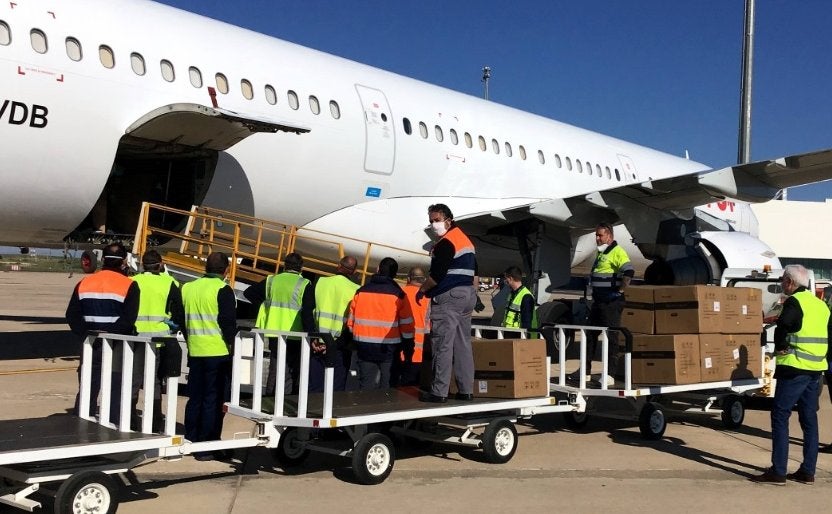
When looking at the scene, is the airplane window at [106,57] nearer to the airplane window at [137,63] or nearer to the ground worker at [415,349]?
the airplane window at [137,63]

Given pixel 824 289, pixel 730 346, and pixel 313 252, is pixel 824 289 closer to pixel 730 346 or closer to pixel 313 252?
pixel 730 346

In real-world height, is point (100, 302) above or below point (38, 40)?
below

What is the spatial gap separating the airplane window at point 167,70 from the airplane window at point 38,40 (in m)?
1.42

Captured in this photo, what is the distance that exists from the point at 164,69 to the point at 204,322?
13.9ft

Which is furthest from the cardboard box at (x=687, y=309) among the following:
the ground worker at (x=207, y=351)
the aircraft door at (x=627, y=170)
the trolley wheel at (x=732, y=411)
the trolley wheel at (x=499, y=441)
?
the aircraft door at (x=627, y=170)

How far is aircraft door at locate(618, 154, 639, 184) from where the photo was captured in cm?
1891

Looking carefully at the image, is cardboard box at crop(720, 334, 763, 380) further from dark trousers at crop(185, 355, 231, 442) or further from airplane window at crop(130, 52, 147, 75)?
airplane window at crop(130, 52, 147, 75)

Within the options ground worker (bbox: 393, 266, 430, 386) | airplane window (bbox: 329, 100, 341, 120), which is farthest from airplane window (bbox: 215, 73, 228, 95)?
ground worker (bbox: 393, 266, 430, 386)

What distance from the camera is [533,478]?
23.1 ft

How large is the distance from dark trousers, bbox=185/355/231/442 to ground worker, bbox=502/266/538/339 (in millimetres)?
3875

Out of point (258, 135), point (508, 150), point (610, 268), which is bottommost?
point (610, 268)

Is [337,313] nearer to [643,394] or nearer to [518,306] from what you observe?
[518,306]

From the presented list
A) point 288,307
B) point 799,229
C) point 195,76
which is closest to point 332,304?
point 288,307

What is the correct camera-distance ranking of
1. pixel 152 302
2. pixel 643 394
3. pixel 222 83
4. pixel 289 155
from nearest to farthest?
pixel 152 302
pixel 643 394
pixel 222 83
pixel 289 155
